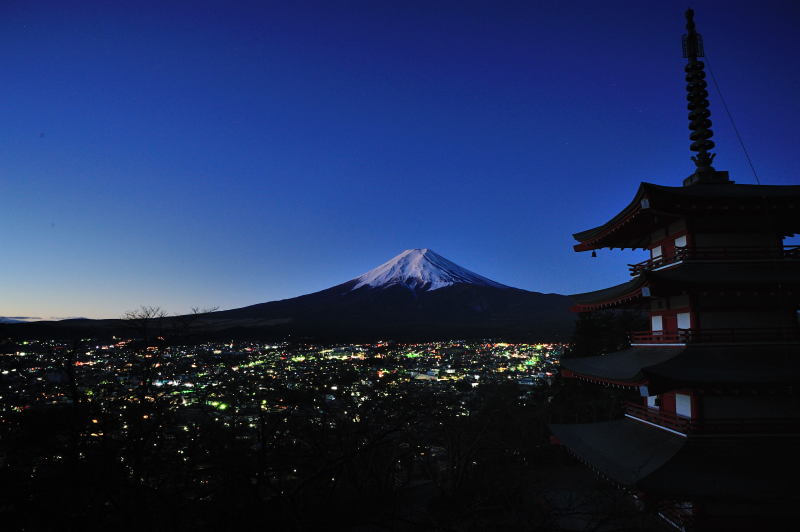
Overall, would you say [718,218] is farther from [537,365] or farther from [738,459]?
[537,365]

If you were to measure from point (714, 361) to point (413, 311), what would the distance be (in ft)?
310

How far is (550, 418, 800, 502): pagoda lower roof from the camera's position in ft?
30.4

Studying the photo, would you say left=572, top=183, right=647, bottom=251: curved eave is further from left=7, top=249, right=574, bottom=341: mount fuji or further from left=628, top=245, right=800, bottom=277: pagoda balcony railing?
left=7, top=249, right=574, bottom=341: mount fuji

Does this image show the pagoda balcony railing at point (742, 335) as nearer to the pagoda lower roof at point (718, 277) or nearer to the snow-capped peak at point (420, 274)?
the pagoda lower roof at point (718, 277)

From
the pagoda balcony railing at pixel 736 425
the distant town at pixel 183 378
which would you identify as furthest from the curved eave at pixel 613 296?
the distant town at pixel 183 378

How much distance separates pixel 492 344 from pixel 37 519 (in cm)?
7347

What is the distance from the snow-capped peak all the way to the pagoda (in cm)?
10203

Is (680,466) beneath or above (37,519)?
beneath

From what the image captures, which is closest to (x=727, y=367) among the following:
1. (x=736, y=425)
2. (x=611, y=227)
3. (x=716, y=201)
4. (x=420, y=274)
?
(x=736, y=425)

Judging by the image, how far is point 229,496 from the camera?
13.5ft

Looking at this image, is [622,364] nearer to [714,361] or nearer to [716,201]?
[714,361]

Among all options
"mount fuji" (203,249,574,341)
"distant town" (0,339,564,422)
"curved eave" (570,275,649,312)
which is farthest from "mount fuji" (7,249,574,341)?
"curved eave" (570,275,649,312)

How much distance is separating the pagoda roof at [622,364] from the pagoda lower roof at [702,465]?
168cm

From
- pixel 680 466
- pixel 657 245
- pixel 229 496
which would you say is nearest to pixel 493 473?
pixel 680 466
